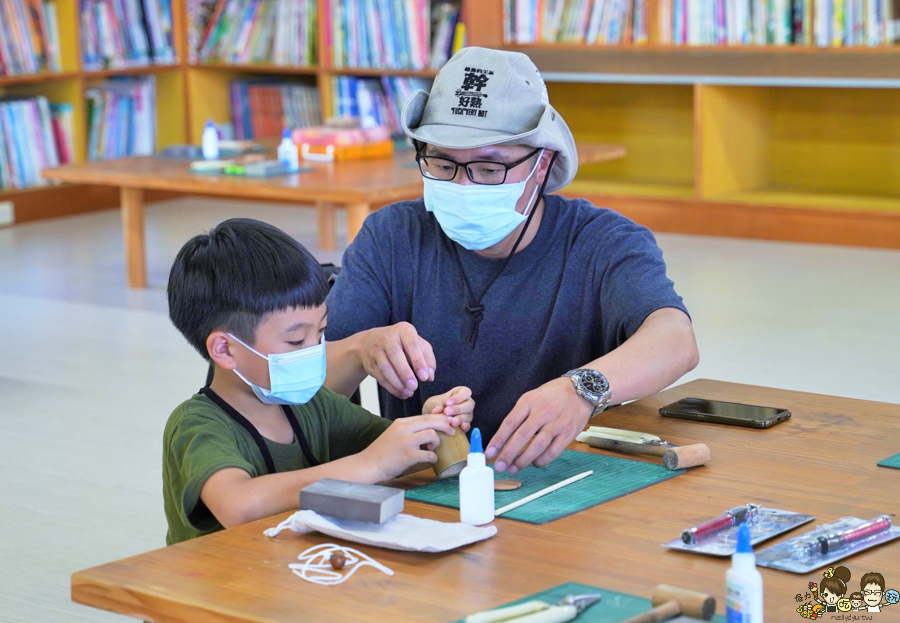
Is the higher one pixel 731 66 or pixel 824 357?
pixel 731 66

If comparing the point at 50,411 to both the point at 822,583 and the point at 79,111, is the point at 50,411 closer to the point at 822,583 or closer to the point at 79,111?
the point at 822,583

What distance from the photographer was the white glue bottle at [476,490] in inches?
51.1

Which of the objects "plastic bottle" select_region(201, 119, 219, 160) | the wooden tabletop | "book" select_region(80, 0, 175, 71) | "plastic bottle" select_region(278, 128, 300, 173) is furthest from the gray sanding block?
"book" select_region(80, 0, 175, 71)

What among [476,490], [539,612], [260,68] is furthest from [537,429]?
[260,68]

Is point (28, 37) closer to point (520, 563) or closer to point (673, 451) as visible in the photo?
point (673, 451)

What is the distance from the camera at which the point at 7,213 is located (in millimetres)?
6371

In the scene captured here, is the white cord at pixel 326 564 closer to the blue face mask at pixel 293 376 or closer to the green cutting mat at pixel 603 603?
the green cutting mat at pixel 603 603

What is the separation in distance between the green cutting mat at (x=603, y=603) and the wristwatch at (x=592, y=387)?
448 mm

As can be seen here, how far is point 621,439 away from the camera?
1.59 metres

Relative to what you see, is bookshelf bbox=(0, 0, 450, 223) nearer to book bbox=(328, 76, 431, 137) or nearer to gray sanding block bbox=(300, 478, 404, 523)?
book bbox=(328, 76, 431, 137)

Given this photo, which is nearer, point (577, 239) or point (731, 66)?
point (577, 239)

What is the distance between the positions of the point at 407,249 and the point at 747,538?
106 centimetres

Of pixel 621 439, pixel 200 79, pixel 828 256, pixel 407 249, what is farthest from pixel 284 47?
pixel 621 439

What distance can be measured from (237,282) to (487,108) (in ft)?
1.59
